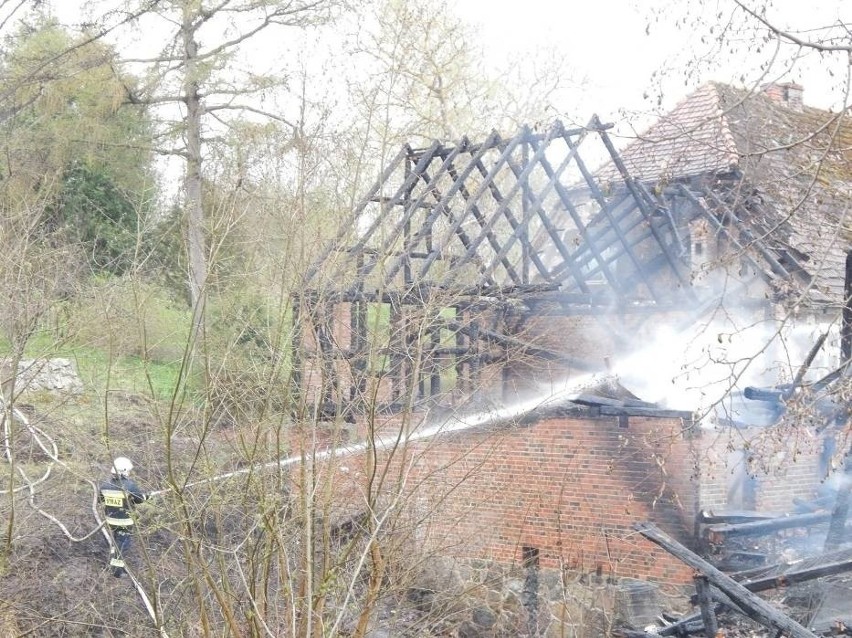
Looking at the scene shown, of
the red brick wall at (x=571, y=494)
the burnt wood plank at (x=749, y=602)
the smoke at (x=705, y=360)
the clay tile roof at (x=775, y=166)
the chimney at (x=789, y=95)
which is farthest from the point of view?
the chimney at (x=789, y=95)

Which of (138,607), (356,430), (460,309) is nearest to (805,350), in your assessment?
(460,309)

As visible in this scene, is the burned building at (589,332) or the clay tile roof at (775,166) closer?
the burned building at (589,332)

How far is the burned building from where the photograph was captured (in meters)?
10.3

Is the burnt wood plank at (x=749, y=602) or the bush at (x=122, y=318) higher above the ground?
the bush at (x=122, y=318)

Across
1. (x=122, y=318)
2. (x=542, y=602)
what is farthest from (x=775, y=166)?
(x=122, y=318)

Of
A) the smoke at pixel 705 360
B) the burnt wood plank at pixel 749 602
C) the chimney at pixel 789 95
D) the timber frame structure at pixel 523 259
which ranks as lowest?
the burnt wood plank at pixel 749 602

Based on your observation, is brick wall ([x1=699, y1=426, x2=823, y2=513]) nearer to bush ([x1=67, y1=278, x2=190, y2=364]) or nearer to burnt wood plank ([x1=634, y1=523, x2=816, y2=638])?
burnt wood plank ([x1=634, y1=523, x2=816, y2=638])

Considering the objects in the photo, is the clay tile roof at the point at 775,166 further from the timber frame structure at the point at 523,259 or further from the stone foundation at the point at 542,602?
the stone foundation at the point at 542,602

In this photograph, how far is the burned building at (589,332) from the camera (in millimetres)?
10266

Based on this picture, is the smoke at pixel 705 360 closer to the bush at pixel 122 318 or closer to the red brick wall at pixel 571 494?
the red brick wall at pixel 571 494

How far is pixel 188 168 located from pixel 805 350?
1341 centimetres

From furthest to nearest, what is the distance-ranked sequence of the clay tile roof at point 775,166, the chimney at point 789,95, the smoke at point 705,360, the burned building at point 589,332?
the chimney at point 789,95 → the smoke at point 705,360 → the clay tile roof at point 775,166 → the burned building at point 589,332

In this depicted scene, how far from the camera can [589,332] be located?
18.2 metres

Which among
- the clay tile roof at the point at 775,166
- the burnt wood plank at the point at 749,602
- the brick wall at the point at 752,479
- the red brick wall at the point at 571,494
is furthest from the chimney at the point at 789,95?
the burnt wood plank at the point at 749,602
